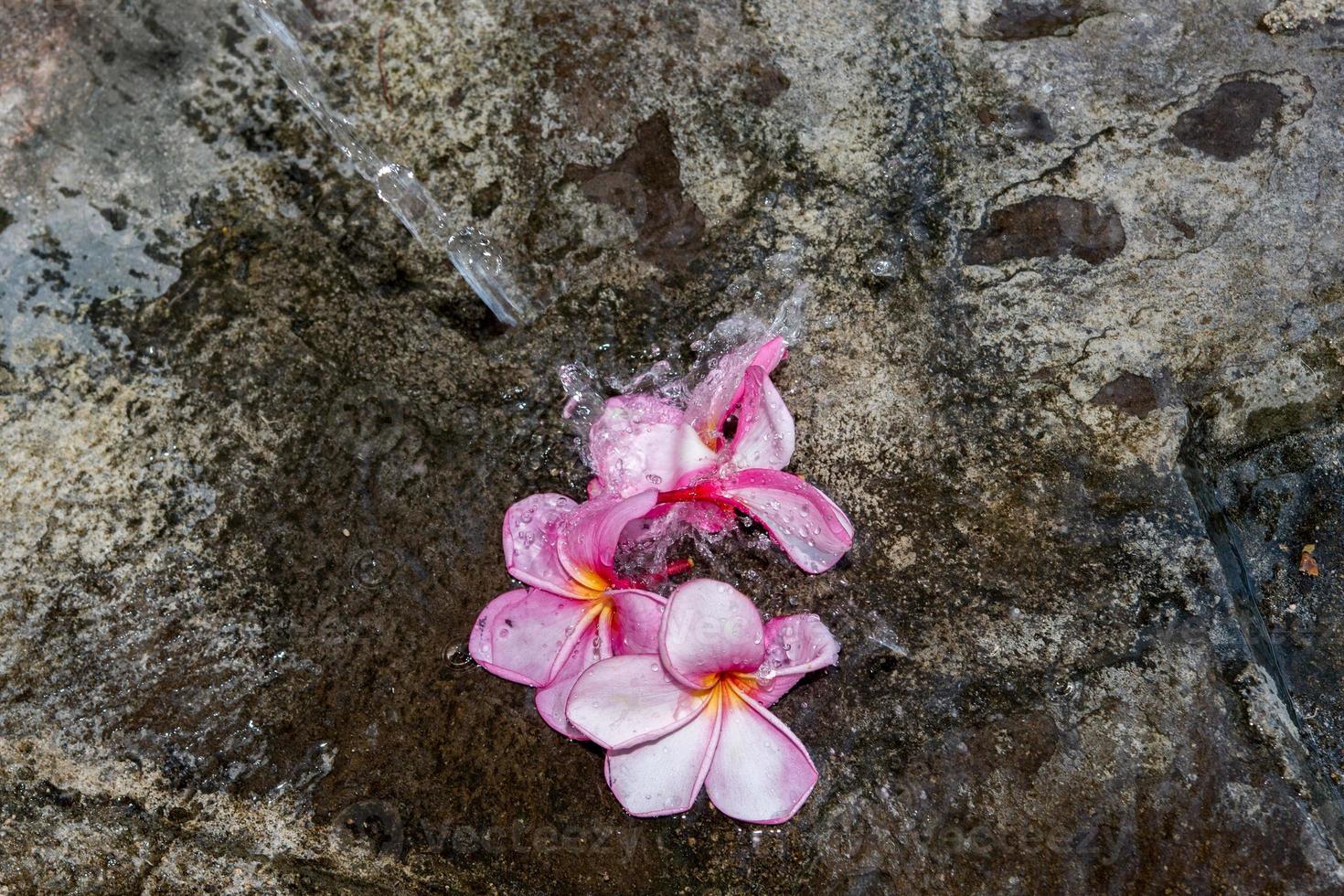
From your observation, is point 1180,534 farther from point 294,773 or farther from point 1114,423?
point 294,773

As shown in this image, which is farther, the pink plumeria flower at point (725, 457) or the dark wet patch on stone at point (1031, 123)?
the dark wet patch on stone at point (1031, 123)

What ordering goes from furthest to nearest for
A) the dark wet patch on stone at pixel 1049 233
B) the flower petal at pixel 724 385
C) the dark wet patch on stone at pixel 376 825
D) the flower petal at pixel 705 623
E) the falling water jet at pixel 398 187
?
the falling water jet at pixel 398 187
the dark wet patch on stone at pixel 1049 233
the flower petal at pixel 724 385
the dark wet patch on stone at pixel 376 825
the flower petal at pixel 705 623

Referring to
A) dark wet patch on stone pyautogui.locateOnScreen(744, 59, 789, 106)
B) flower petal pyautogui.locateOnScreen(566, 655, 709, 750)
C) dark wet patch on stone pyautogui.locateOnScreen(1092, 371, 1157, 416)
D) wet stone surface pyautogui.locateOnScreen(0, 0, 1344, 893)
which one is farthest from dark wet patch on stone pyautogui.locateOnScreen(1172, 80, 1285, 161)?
flower petal pyautogui.locateOnScreen(566, 655, 709, 750)

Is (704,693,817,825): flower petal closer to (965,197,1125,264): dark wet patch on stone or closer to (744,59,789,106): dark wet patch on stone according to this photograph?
(965,197,1125,264): dark wet patch on stone

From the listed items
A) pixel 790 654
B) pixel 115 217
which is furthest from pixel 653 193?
pixel 115 217

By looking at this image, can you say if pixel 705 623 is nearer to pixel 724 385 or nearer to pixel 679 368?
pixel 724 385

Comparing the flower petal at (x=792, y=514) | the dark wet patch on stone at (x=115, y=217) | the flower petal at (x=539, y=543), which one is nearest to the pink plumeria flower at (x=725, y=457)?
the flower petal at (x=792, y=514)

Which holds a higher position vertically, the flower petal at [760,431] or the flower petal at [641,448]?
the flower petal at [641,448]

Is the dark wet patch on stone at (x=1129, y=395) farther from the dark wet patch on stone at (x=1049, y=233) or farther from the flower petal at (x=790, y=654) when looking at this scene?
the flower petal at (x=790, y=654)
